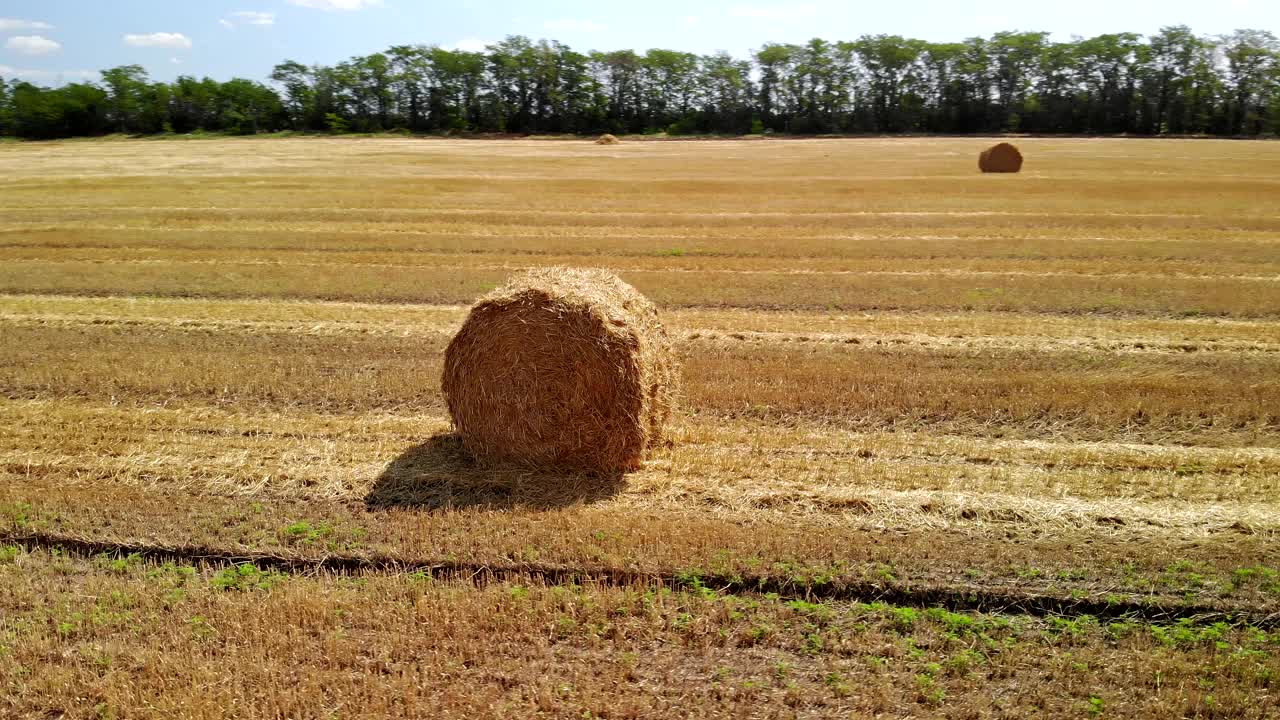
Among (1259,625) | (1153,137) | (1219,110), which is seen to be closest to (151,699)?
(1259,625)

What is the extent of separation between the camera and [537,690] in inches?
210

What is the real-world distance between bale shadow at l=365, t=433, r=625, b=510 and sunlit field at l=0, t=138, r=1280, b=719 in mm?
33

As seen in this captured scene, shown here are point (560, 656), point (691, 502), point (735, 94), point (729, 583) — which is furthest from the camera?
point (735, 94)

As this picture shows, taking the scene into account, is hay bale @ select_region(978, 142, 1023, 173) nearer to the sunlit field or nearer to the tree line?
the sunlit field

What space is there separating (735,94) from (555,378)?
87.3m

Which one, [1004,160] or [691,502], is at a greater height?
[1004,160]

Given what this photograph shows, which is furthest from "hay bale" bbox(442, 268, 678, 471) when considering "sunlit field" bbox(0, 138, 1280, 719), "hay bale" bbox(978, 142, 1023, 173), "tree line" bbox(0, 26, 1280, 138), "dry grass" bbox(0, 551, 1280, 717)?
"tree line" bbox(0, 26, 1280, 138)

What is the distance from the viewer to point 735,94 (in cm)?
9175

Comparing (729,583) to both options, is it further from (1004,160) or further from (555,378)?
(1004,160)

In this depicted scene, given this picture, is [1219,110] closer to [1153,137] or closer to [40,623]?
[1153,137]

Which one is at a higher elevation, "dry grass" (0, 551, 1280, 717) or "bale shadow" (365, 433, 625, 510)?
"bale shadow" (365, 433, 625, 510)

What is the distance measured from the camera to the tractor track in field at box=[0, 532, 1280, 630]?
6.07 metres

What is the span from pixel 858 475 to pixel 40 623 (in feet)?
19.3

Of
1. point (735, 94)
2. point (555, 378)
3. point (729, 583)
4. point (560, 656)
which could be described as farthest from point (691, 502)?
point (735, 94)
